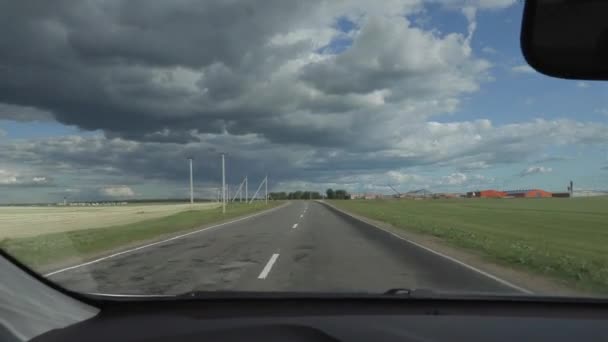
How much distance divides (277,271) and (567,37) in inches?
361

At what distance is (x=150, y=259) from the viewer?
1274 cm

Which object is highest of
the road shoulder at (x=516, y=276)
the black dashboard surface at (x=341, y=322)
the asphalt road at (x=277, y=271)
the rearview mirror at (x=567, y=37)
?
the rearview mirror at (x=567, y=37)

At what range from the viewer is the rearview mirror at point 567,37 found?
1563 millimetres

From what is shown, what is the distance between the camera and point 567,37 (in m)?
1.69

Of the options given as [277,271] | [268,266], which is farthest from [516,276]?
[268,266]

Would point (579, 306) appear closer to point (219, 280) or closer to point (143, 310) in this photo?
point (143, 310)

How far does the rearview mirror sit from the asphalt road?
422 centimetres

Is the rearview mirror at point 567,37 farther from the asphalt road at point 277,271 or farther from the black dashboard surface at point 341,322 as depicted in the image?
the asphalt road at point 277,271

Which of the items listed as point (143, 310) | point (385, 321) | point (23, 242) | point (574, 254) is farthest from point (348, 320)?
point (574, 254)

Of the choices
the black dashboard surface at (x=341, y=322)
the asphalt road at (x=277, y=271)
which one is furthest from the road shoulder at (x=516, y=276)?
the black dashboard surface at (x=341, y=322)

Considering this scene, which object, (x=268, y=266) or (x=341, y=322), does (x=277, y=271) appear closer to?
(x=268, y=266)

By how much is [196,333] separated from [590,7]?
7.87 ft

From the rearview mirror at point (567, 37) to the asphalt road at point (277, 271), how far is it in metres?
4.22

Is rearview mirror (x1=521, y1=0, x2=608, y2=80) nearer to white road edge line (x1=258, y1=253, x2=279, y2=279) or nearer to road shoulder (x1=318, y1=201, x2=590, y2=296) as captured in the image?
road shoulder (x1=318, y1=201, x2=590, y2=296)
